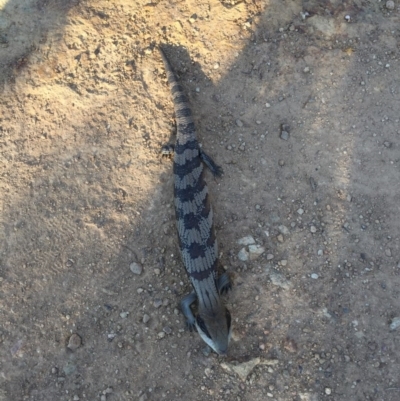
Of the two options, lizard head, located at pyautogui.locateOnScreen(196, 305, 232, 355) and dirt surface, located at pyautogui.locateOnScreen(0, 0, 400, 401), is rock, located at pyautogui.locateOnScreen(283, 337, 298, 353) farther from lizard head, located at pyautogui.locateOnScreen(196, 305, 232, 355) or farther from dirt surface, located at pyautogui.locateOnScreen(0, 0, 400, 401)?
lizard head, located at pyautogui.locateOnScreen(196, 305, 232, 355)

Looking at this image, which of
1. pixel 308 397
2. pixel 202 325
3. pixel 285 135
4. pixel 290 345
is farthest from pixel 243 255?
pixel 308 397

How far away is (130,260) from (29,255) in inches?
55.2

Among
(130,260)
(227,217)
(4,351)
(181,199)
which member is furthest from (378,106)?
(4,351)

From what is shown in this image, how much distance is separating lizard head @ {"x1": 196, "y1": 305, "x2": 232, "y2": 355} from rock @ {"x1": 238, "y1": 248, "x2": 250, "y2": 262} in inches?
27.1

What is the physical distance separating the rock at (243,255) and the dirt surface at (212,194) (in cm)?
6

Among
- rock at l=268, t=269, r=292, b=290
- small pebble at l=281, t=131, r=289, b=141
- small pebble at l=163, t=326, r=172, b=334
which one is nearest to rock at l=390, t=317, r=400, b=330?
rock at l=268, t=269, r=292, b=290

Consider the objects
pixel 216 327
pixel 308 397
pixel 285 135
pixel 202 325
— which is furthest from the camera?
pixel 285 135

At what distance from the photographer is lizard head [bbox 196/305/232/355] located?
5.56 metres

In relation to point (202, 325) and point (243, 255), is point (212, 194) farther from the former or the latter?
point (202, 325)

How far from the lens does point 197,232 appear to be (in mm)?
5848

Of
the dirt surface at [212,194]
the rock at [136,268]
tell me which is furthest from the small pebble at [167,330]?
the rock at [136,268]

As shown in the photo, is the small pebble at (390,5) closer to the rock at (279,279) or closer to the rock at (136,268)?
the rock at (279,279)

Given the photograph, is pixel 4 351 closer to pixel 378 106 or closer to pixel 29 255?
pixel 29 255

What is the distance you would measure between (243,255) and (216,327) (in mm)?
1026
